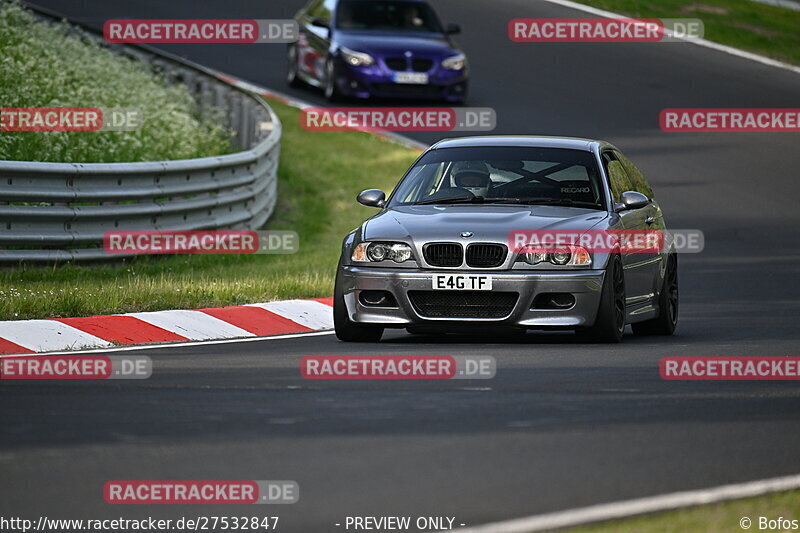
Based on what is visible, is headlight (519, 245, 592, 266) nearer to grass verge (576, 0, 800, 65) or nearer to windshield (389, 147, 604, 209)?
windshield (389, 147, 604, 209)

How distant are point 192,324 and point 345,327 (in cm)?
136

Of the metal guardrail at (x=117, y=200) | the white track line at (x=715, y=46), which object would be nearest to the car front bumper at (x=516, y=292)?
the metal guardrail at (x=117, y=200)

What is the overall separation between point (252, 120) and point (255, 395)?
15.0 meters

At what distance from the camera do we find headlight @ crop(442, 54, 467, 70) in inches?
1020

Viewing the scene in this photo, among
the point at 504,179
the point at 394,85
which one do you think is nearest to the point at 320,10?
the point at 394,85

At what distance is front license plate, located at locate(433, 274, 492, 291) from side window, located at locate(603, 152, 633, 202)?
174 centimetres

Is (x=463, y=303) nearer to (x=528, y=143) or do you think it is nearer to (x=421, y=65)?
(x=528, y=143)

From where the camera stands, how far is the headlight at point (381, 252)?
11469 mm

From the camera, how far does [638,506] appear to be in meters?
6.12

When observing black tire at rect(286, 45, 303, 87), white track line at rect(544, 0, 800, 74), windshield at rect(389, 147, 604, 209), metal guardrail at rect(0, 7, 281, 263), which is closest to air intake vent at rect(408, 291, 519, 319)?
windshield at rect(389, 147, 604, 209)

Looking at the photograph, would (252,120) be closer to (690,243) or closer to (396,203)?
(690,243)

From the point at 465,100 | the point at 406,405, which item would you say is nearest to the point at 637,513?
the point at 406,405

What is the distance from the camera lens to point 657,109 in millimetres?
27281

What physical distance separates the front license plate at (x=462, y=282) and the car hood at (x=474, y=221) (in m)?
0.25
